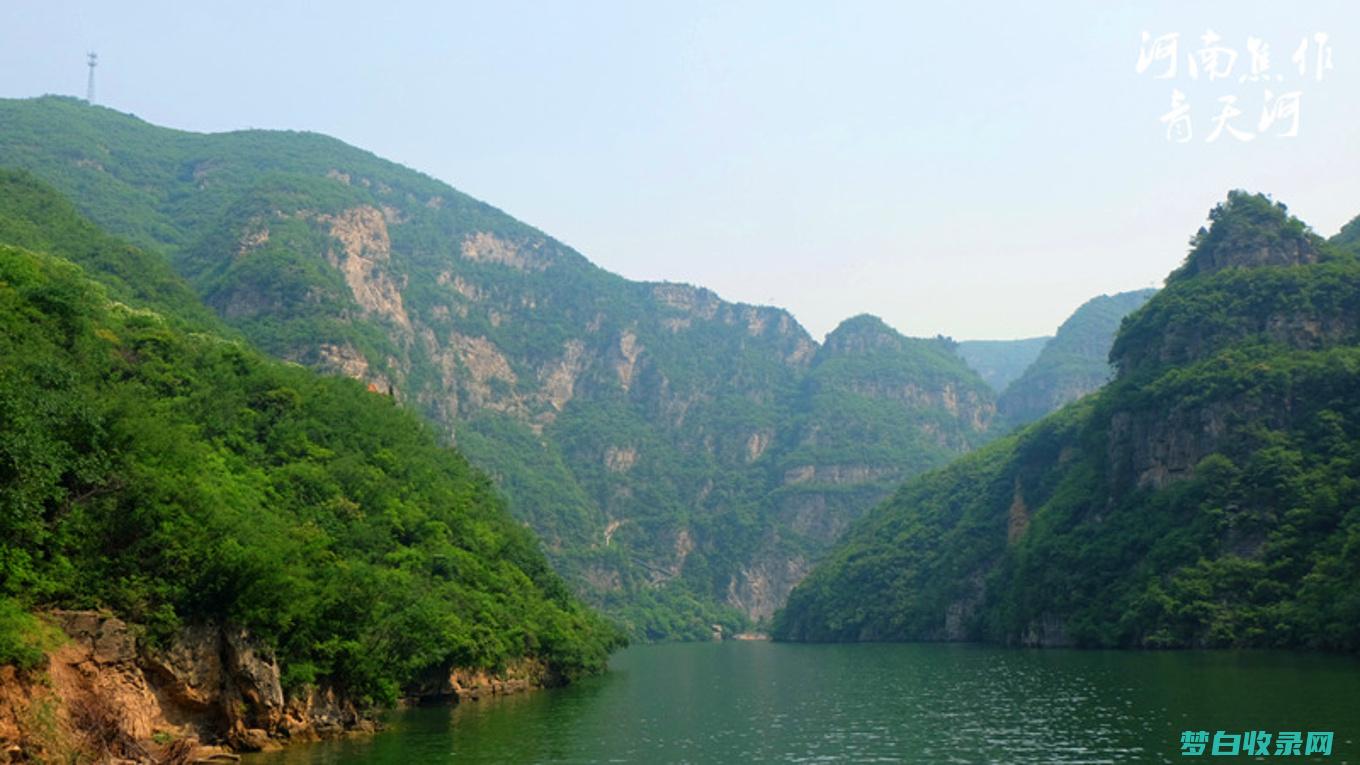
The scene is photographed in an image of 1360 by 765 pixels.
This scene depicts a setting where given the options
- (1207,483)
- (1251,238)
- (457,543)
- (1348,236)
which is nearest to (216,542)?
(457,543)

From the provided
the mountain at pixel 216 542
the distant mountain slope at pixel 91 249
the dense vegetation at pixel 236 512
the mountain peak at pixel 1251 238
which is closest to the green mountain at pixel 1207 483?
the mountain peak at pixel 1251 238

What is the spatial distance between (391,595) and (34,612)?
22.1 metres

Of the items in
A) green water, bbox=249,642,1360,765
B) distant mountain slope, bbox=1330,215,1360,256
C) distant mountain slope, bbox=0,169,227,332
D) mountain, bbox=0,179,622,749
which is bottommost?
green water, bbox=249,642,1360,765

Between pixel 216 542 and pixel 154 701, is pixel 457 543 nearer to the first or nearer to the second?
pixel 216 542

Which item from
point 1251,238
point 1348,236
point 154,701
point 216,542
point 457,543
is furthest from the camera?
point 1348,236

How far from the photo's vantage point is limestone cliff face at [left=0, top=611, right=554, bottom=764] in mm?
32312

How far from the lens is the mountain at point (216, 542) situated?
36969mm

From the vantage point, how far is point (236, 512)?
151ft

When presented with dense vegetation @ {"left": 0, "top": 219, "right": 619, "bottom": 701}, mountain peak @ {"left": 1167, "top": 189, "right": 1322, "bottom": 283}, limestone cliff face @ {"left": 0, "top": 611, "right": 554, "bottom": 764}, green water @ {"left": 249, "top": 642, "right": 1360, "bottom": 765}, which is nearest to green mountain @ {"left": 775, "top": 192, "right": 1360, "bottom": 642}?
mountain peak @ {"left": 1167, "top": 189, "right": 1322, "bottom": 283}

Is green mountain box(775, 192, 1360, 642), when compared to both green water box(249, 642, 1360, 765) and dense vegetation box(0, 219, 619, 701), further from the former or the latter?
dense vegetation box(0, 219, 619, 701)

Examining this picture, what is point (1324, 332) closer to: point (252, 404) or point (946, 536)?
point (946, 536)

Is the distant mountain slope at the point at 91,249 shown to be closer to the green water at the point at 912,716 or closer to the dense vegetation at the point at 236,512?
the dense vegetation at the point at 236,512

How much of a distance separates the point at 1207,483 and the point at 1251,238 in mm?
37279

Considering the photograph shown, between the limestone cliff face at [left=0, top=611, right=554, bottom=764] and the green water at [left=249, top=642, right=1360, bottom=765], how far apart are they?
208 centimetres
